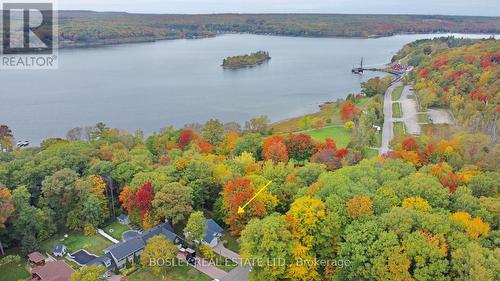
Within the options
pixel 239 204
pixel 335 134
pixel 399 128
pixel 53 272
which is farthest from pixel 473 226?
pixel 399 128

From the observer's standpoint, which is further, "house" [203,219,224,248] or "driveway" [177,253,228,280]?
"house" [203,219,224,248]

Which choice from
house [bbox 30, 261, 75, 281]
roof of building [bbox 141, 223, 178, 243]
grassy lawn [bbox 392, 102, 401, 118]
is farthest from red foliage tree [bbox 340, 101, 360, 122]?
house [bbox 30, 261, 75, 281]

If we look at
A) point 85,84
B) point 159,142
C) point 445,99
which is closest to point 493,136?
point 445,99

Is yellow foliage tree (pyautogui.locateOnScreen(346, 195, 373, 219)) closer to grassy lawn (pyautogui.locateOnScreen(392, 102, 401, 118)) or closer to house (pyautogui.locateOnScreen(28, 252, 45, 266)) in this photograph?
house (pyautogui.locateOnScreen(28, 252, 45, 266))

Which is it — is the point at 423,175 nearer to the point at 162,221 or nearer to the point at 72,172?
the point at 162,221

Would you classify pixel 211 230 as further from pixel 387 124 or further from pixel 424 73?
pixel 424 73

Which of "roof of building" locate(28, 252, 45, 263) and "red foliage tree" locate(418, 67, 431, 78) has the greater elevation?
"red foliage tree" locate(418, 67, 431, 78)

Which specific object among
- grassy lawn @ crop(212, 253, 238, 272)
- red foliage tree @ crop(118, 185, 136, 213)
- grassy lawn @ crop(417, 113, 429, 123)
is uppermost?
grassy lawn @ crop(417, 113, 429, 123)
